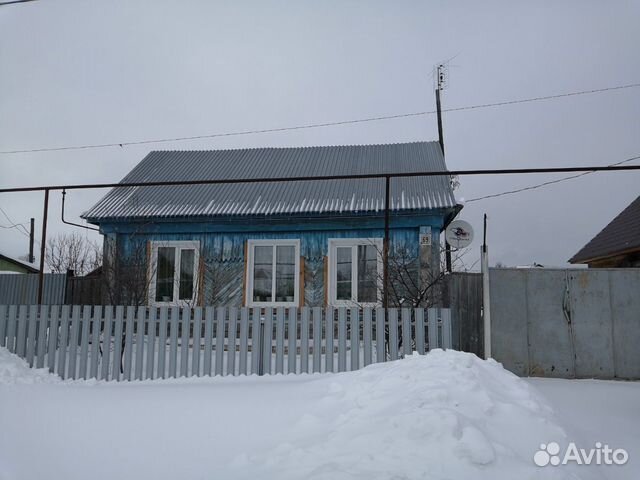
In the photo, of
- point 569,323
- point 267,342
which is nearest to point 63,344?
point 267,342

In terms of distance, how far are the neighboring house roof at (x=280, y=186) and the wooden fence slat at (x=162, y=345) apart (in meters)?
4.77

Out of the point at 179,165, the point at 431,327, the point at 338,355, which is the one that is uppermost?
the point at 179,165

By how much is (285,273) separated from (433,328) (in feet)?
18.8

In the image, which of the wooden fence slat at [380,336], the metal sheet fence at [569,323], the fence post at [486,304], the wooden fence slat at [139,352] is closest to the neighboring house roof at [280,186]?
the fence post at [486,304]

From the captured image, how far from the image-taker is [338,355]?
6285 mm

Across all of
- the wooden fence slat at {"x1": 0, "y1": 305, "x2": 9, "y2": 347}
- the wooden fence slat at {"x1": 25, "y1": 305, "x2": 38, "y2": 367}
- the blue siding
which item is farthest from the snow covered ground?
the blue siding

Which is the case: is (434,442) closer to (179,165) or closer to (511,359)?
(511,359)

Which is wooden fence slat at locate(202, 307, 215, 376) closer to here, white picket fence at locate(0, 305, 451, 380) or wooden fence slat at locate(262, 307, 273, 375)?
white picket fence at locate(0, 305, 451, 380)

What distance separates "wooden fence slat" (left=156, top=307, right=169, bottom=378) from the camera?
21.2ft

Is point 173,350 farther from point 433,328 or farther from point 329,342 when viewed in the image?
point 433,328

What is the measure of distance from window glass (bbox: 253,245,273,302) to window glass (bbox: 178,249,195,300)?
174 cm

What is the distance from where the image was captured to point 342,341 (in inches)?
246

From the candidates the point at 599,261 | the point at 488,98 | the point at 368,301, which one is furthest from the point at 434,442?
the point at 488,98

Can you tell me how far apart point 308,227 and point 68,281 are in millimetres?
6392
